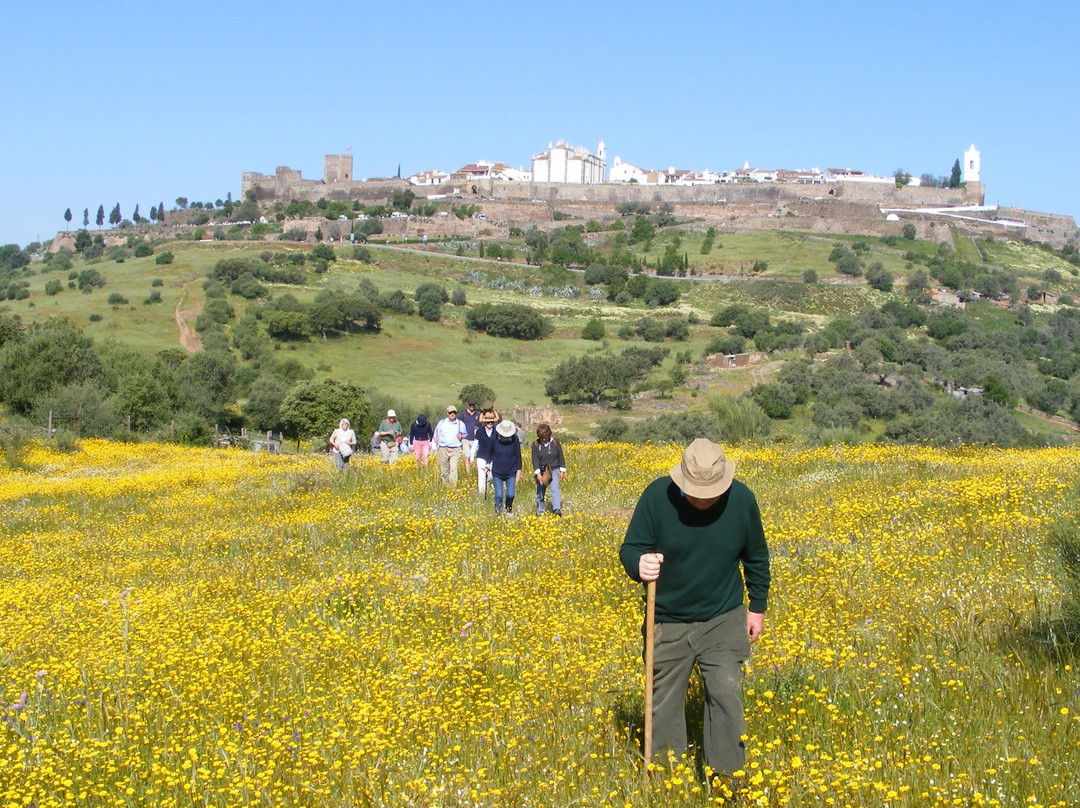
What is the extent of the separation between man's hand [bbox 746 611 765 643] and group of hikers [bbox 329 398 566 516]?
6.38 meters

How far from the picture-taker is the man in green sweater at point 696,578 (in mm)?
3799

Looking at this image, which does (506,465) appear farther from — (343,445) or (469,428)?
(343,445)

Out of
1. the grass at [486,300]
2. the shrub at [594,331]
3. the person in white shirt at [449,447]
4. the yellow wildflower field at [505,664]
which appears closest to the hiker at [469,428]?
the person in white shirt at [449,447]

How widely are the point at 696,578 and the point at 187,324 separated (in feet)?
200

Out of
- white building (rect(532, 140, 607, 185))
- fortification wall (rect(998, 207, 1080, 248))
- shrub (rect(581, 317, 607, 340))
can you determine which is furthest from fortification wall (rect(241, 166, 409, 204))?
fortification wall (rect(998, 207, 1080, 248))

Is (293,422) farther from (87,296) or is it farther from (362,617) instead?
(87,296)

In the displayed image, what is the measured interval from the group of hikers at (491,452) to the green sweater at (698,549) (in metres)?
6.43

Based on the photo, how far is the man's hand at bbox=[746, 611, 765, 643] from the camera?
3.98 metres

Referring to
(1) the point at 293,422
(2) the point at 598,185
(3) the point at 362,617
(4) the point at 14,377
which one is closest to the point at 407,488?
(3) the point at 362,617

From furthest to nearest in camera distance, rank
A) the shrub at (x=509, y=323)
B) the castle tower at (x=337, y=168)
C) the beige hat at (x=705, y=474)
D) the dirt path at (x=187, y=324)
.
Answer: the castle tower at (x=337, y=168), the shrub at (x=509, y=323), the dirt path at (x=187, y=324), the beige hat at (x=705, y=474)

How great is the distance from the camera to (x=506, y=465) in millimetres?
10812

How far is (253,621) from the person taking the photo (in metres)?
6.38

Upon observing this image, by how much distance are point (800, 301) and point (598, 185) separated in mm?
46395

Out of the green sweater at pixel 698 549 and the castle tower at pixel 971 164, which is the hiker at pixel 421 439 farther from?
the castle tower at pixel 971 164
